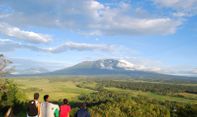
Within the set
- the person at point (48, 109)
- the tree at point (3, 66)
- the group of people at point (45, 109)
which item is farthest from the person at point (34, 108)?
the tree at point (3, 66)

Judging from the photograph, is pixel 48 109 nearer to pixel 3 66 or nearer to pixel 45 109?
pixel 45 109

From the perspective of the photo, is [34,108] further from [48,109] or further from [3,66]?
[3,66]

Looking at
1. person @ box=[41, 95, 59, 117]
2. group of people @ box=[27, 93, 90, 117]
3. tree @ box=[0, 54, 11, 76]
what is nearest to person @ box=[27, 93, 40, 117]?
group of people @ box=[27, 93, 90, 117]

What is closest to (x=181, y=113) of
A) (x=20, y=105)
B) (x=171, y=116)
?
(x=171, y=116)

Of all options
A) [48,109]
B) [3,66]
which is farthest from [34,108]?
[3,66]

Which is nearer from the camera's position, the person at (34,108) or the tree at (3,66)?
the person at (34,108)

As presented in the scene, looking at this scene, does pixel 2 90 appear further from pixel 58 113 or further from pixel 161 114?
pixel 58 113

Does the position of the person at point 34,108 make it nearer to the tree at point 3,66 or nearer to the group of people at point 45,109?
the group of people at point 45,109

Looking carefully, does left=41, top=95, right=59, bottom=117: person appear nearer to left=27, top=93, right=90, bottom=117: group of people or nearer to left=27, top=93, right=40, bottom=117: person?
left=27, top=93, right=90, bottom=117: group of people

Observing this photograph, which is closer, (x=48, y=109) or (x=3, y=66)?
(x=48, y=109)

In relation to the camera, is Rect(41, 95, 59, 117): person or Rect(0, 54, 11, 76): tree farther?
Rect(0, 54, 11, 76): tree

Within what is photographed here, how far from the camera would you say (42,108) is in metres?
14.5

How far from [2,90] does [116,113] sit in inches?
1032

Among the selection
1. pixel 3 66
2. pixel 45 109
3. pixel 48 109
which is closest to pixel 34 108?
pixel 45 109
